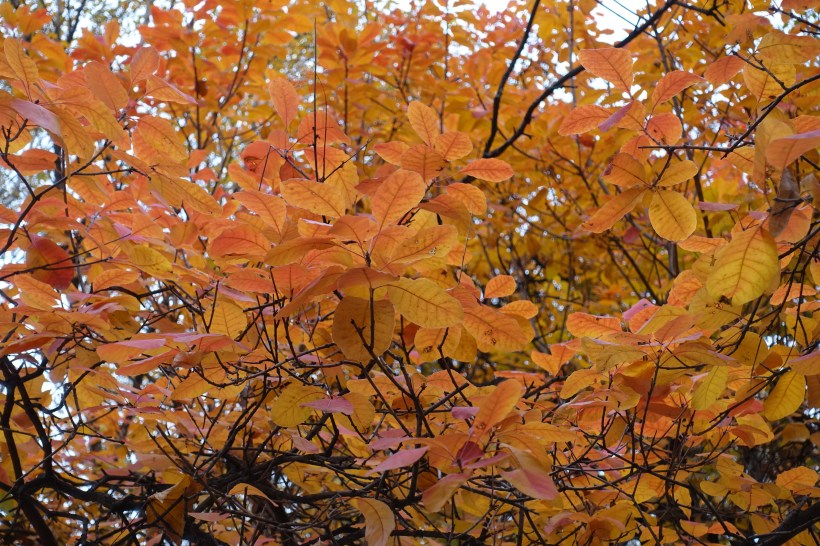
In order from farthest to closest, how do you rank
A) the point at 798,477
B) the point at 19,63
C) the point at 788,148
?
1. the point at 798,477
2. the point at 19,63
3. the point at 788,148

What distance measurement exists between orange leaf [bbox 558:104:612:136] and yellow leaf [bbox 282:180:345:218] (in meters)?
0.51

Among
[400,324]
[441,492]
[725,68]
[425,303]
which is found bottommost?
[441,492]

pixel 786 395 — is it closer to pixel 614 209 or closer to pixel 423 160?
pixel 614 209

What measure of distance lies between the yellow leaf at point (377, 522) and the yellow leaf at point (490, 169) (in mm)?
687

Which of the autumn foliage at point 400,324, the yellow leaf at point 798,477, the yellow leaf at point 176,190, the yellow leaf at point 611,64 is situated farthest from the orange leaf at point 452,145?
the yellow leaf at point 798,477

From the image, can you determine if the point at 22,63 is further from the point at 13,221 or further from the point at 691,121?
the point at 691,121

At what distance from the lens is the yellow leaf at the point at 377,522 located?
1086 millimetres

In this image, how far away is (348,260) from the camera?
1.04 m

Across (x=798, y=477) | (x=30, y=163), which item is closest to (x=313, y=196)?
(x=30, y=163)

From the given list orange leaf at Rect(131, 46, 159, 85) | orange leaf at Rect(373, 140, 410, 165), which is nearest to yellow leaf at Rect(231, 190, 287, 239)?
orange leaf at Rect(373, 140, 410, 165)

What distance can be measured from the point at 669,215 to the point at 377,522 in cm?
73

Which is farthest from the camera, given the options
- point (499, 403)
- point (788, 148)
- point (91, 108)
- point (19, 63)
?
point (91, 108)

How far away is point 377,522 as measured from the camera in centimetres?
110

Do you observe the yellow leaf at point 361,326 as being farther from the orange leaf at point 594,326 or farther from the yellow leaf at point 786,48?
the yellow leaf at point 786,48
